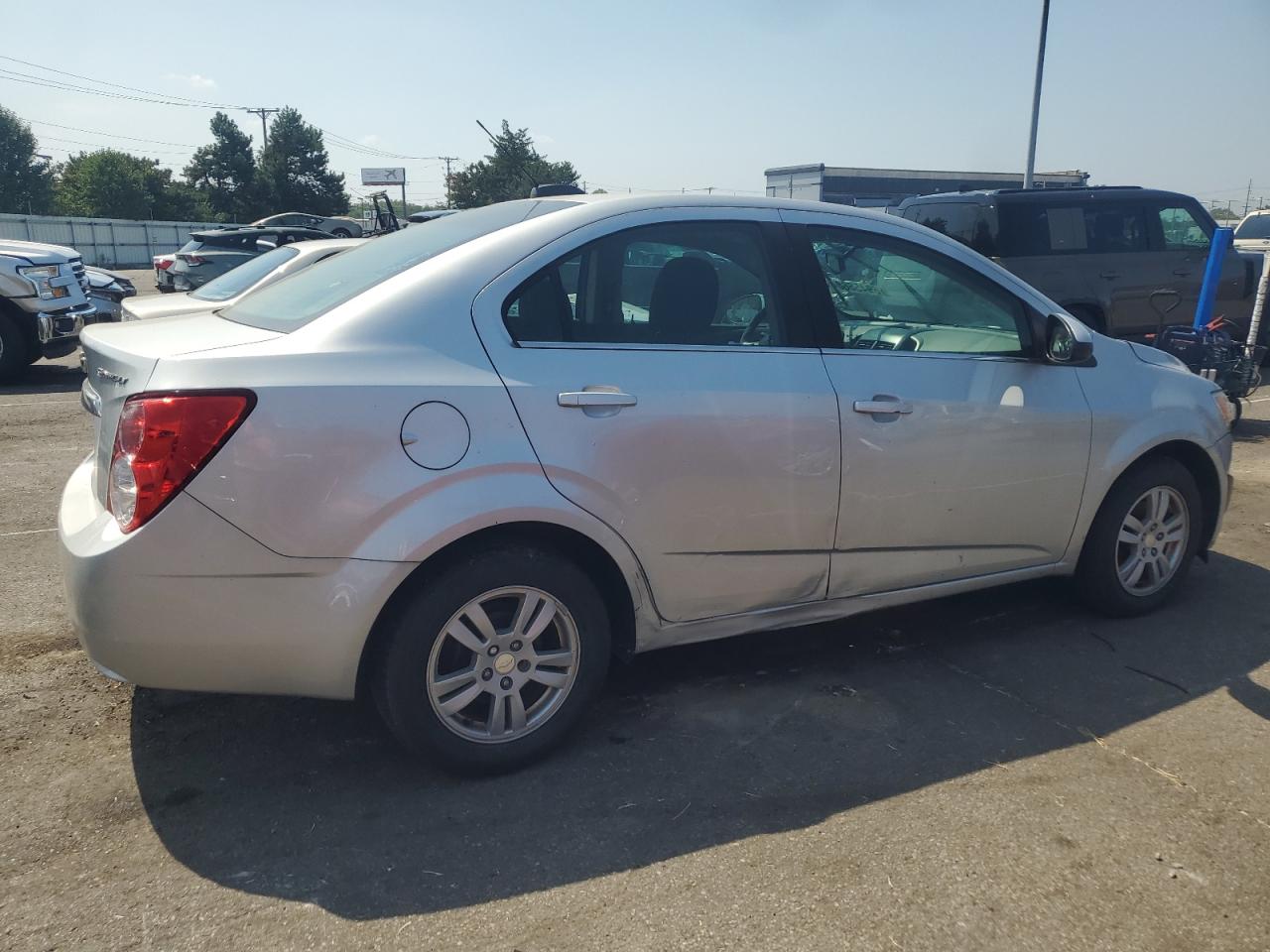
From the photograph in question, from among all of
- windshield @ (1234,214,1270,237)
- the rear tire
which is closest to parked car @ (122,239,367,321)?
the rear tire

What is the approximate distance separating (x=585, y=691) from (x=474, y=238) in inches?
58.9

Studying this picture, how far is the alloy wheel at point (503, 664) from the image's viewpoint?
2.97 metres

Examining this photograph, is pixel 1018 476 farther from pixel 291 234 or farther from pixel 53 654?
pixel 291 234

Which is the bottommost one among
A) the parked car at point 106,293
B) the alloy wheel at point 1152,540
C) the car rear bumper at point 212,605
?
the alloy wheel at point 1152,540

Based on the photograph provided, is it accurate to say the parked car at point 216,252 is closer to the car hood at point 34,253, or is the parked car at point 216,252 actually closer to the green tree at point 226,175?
the car hood at point 34,253

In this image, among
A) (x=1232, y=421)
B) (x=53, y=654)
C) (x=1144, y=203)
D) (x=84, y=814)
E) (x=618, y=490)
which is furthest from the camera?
(x=1144, y=203)

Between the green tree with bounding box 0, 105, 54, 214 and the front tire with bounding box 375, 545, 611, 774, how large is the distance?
84.6 meters

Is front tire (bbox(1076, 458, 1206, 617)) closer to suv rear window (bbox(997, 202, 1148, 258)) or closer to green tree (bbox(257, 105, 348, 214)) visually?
suv rear window (bbox(997, 202, 1148, 258))

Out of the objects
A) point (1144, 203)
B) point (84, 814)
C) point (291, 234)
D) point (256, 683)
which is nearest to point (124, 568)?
point (256, 683)

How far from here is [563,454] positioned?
3.01m

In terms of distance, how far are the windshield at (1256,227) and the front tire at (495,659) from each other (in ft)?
67.4

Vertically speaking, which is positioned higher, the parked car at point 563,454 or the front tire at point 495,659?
the parked car at point 563,454

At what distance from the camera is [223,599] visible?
272 centimetres

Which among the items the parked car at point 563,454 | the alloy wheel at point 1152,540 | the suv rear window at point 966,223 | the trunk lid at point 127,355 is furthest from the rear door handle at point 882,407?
the suv rear window at point 966,223
